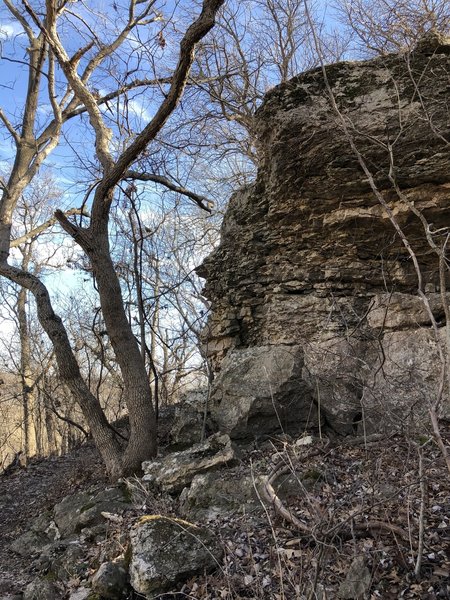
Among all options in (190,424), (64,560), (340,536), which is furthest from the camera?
(190,424)

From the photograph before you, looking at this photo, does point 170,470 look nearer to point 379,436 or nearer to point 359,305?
point 379,436

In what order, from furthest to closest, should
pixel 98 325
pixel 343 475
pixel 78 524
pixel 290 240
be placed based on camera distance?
pixel 98 325, pixel 290 240, pixel 78 524, pixel 343 475

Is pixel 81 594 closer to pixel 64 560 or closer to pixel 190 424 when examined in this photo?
pixel 64 560

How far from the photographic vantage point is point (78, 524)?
527 centimetres

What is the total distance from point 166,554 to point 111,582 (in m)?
0.47

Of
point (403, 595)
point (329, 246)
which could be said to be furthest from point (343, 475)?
point (329, 246)

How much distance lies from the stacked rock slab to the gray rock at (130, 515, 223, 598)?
2.24m

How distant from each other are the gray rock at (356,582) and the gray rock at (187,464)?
242 centimetres

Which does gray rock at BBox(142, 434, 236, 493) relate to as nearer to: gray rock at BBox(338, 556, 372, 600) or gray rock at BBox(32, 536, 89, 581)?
gray rock at BBox(32, 536, 89, 581)

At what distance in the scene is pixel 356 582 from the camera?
111 inches

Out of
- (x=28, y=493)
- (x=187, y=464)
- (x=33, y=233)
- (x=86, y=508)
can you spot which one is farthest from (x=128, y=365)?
(x=33, y=233)

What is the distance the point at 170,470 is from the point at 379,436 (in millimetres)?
2242

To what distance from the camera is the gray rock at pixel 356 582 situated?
279 cm

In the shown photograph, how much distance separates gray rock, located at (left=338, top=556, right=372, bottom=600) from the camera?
9.14 ft
